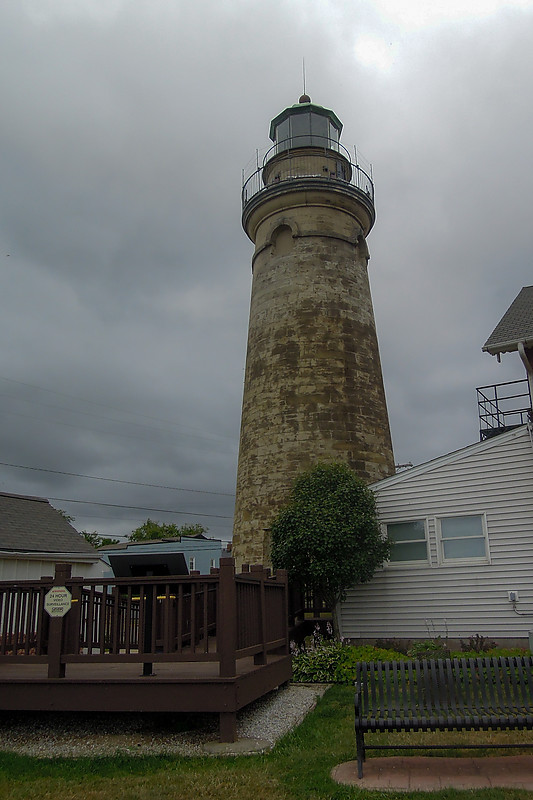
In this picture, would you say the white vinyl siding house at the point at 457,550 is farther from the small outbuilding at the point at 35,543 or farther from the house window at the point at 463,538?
the small outbuilding at the point at 35,543

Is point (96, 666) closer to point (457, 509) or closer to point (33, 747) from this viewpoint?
point (33, 747)

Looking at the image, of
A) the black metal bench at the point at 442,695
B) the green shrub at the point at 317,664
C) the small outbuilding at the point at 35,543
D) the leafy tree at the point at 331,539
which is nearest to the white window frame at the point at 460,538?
the leafy tree at the point at 331,539

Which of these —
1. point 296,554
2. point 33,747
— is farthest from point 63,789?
point 296,554

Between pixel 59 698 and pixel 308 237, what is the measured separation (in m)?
14.0

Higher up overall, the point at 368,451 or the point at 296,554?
the point at 368,451

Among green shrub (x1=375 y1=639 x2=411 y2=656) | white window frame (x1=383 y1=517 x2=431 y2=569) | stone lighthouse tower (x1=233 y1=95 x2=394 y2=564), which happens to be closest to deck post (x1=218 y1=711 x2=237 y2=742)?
green shrub (x1=375 y1=639 x2=411 y2=656)

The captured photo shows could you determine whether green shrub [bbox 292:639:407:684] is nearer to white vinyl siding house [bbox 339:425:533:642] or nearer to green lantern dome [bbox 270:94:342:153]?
white vinyl siding house [bbox 339:425:533:642]

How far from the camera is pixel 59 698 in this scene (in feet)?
22.5

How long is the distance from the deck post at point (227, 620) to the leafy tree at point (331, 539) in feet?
17.2

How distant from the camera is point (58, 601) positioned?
23.4ft

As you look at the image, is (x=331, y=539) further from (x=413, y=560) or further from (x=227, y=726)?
(x=227, y=726)

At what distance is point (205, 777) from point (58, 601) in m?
2.69

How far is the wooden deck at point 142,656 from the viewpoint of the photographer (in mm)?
6668

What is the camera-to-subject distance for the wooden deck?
263 inches
